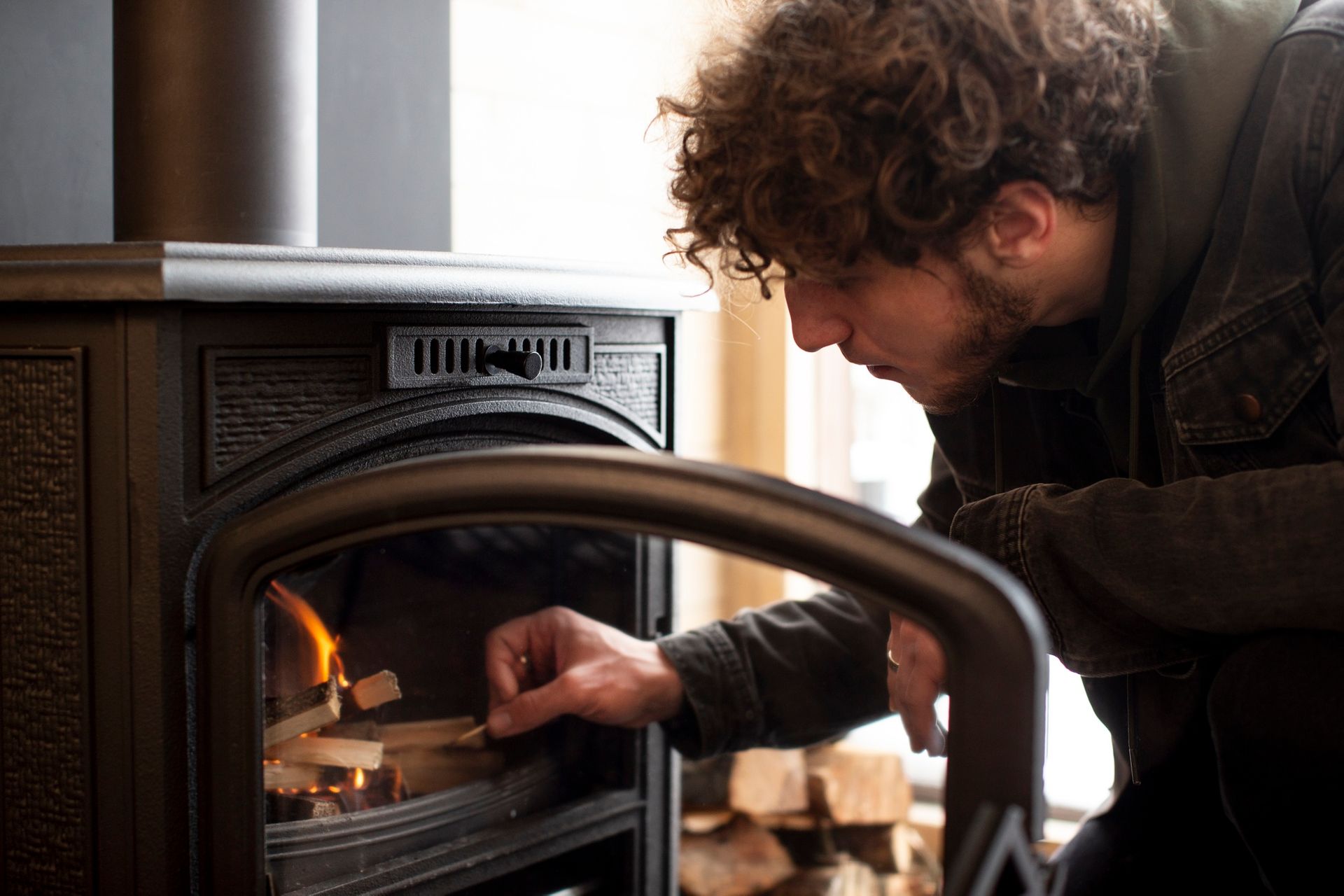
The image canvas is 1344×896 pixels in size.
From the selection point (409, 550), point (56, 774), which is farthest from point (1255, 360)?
point (56, 774)

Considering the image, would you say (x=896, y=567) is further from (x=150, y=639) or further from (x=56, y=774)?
(x=56, y=774)

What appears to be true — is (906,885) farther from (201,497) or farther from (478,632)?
(201,497)

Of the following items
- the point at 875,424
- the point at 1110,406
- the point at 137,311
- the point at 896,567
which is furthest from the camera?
the point at 875,424

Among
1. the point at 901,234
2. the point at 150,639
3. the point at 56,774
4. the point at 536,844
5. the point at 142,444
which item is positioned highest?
the point at 901,234

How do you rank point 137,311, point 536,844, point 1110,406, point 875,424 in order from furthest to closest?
1. point 875,424
2. point 536,844
3. point 1110,406
4. point 137,311

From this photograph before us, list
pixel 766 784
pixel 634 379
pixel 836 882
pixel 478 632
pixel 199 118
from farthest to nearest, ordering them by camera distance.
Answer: pixel 766 784 < pixel 836 882 < pixel 634 379 < pixel 478 632 < pixel 199 118

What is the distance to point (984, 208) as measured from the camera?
93cm

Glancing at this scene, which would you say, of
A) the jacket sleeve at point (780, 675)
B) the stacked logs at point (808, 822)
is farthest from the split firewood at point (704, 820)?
the jacket sleeve at point (780, 675)

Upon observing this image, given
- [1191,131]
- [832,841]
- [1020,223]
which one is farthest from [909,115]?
[832,841]

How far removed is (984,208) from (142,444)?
61 centimetres

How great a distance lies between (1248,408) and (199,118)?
0.84 metres

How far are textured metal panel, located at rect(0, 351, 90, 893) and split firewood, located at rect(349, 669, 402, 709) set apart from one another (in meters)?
0.24

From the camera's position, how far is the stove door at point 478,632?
674 millimetres

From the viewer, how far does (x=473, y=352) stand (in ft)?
3.54
